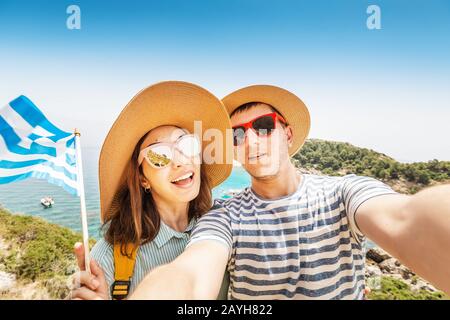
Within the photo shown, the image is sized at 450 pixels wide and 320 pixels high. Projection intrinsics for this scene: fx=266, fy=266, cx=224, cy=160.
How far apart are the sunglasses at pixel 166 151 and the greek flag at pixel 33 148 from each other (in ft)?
1.81

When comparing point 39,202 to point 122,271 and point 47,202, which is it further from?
point 122,271

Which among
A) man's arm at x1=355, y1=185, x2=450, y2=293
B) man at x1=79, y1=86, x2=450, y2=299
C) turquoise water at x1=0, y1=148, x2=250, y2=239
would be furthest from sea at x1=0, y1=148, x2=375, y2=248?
man's arm at x1=355, y1=185, x2=450, y2=293

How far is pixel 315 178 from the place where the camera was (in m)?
2.04

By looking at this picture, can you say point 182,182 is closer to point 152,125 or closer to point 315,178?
point 152,125

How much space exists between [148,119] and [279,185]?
107 cm

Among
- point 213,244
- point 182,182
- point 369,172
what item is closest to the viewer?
point 213,244

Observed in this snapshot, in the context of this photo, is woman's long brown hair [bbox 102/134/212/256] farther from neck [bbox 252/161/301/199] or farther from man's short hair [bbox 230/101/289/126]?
man's short hair [bbox 230/101/289/126]

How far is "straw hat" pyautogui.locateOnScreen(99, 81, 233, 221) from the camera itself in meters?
1.85

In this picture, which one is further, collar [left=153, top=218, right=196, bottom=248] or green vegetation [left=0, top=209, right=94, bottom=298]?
green vegetation [left=0, top=209, right=94, bottom=298]

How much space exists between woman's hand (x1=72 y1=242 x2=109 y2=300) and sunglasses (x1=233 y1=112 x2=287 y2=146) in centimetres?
131

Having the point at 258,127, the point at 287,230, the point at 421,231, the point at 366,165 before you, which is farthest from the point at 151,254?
the point at 366,165
